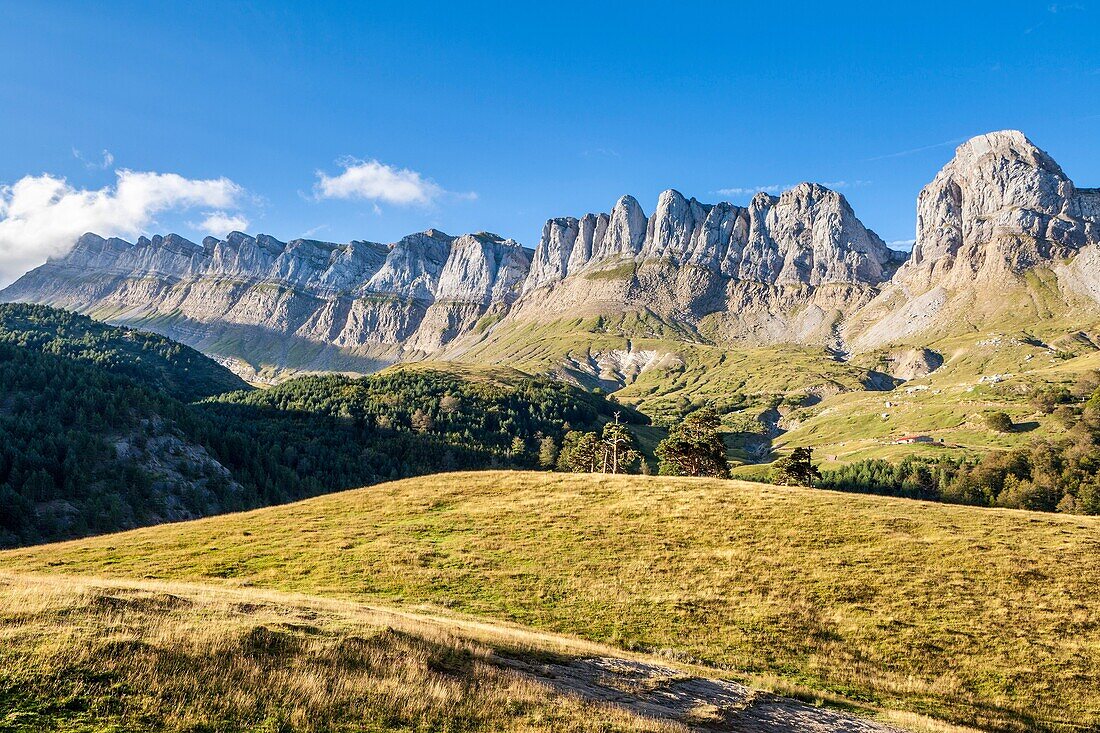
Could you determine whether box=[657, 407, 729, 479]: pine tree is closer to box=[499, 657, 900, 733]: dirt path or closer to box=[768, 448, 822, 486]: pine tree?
box=[768, 448, 822, 486]: pine tree

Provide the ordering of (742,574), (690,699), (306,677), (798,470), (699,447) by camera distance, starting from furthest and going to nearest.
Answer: (699,447), (798,470), (742,574), (690,699), (306,677)

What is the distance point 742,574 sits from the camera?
34656 mm

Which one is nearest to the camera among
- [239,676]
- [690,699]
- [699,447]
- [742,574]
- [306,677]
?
[239,676]

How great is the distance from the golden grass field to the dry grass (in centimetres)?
210

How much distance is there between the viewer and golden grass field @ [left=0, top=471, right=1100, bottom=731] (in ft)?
79.5

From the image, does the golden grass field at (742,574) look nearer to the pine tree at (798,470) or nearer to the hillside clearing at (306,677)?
the hillside clearing at (306,677)

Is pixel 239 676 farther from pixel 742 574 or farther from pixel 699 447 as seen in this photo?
pixel 699 447

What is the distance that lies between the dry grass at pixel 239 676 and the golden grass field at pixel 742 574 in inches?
82.7

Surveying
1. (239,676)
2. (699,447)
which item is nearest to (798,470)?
(699,447)

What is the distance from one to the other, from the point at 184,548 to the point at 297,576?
14.9 meters

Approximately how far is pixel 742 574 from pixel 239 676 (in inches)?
1120

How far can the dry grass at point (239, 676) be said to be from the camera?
12.4 meters

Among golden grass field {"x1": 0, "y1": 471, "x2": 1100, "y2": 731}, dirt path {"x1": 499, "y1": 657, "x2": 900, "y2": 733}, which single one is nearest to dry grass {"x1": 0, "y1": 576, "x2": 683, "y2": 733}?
dirt path {"x1": 499, "y1": 657, "x2": 900, "y2": 733}

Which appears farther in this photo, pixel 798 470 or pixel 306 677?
pixel 798 470
